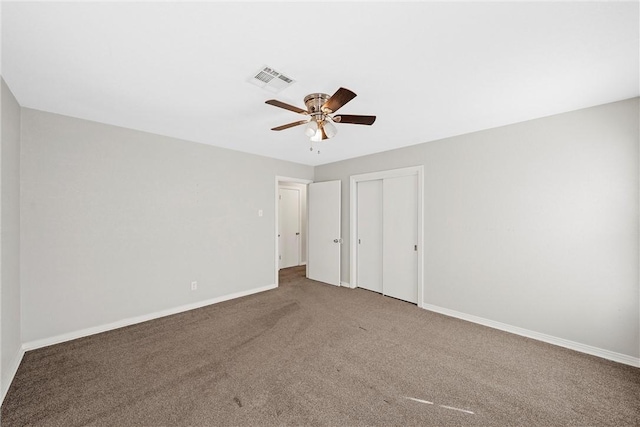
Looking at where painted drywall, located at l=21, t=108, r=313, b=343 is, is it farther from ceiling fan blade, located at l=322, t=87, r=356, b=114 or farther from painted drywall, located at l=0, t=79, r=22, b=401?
ceiling fan blade, located at l=322, t=87, r=356, b=114

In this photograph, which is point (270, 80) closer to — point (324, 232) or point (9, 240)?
point (9, 240)

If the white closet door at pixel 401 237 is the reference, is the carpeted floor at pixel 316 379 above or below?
below

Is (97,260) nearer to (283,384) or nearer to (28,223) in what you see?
(28,223)

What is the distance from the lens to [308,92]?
2.12 meters

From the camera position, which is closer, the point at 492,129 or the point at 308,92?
the point at 308,92

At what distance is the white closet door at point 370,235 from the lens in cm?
433

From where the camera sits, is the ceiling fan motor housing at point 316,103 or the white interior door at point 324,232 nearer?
the ceiling fan motor housing at point 316,103

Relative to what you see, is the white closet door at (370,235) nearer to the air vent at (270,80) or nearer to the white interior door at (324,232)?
the white interior door at (324,232)

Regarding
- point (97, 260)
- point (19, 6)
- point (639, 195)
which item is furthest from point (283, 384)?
point (639, 195)

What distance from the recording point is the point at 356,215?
4.65 m

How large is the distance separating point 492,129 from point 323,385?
11.0ft

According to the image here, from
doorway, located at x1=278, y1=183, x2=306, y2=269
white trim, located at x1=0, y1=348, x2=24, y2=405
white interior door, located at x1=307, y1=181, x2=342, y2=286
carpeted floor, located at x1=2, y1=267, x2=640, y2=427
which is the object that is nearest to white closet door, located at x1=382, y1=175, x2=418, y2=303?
carpeted floor, located at x1=2, y1=267, x2=640, y2=427

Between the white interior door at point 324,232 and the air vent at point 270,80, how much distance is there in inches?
111

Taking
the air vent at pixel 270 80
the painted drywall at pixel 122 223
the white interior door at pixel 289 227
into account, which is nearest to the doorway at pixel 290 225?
the white interior door at pixel 289 227
